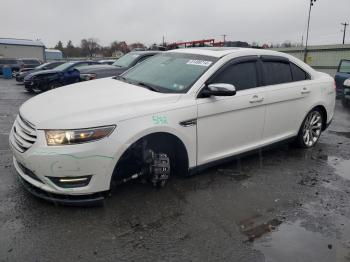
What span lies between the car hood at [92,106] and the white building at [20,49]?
5331 centimetres

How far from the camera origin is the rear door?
4.84 meters

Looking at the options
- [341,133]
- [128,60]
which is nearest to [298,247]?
[341,133]

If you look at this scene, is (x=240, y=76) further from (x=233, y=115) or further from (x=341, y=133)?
(x=341, y=133)

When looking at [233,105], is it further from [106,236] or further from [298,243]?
[106,236]

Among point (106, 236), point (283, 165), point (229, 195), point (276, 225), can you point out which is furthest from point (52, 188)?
point (283, 165)

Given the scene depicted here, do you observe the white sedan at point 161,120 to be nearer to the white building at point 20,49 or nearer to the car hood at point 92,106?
the car hood at point 92,106

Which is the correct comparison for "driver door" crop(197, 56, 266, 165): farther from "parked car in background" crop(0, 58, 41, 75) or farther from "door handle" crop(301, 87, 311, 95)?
"parked car in background" crop(0, 58, 41, 75)

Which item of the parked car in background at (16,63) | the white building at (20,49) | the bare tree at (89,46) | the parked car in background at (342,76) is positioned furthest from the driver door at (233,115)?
the bare tree at (89,46)

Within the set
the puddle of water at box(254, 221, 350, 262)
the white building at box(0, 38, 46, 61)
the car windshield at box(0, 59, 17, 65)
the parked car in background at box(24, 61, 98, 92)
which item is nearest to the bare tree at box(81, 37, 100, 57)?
the white building at box(0, 38, 46, 61)

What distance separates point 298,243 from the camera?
120 inches

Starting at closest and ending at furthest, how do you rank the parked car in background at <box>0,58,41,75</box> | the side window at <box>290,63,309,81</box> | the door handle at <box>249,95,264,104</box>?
the door handle at <box>249,95,264,104</box>, the side window at <box>290,63,309,81</box>, the parked car in background at <box>0,58,41,75</box>

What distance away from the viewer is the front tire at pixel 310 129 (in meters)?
5.63

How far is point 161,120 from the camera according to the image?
3.59m

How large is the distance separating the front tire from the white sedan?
0.04 m
